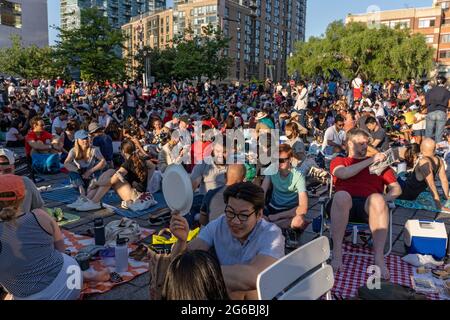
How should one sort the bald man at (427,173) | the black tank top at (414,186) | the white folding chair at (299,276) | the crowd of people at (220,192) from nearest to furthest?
1. the white folding chair at (299,276)
2. the crowd of people at (220,192)
3. the bald man at (427,173)
4. the black tank top at (414,186)

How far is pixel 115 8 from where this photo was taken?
104938 mm

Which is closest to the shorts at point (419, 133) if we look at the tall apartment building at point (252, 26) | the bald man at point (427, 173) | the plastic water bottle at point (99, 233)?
the bald man at point (427, 173)

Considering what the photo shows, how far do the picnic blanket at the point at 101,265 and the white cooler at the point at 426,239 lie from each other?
3021 mm

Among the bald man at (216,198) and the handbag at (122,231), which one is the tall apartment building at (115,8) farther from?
the bald man at (216,198)

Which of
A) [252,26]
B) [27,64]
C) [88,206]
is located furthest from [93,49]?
[252,26]

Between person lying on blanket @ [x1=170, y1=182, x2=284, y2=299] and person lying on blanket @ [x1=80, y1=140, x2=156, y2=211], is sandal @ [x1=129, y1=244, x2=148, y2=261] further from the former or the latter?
person lying on blanket @ [x1=80, y1=140, x2=156, y2=211]

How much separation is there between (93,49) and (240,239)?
81.5 ft

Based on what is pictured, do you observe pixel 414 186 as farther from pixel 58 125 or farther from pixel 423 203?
pixel 58 125

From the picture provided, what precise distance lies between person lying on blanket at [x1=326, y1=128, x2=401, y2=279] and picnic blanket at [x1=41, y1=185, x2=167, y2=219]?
3.00 metres

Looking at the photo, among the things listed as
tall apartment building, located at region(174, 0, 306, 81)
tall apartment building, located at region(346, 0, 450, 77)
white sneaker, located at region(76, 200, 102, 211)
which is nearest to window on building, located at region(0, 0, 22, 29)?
tall apartment building, located at region(174, 0, 306, 81)

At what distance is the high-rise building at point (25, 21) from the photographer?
57.3 metres

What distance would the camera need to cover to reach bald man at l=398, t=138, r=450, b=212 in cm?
599
